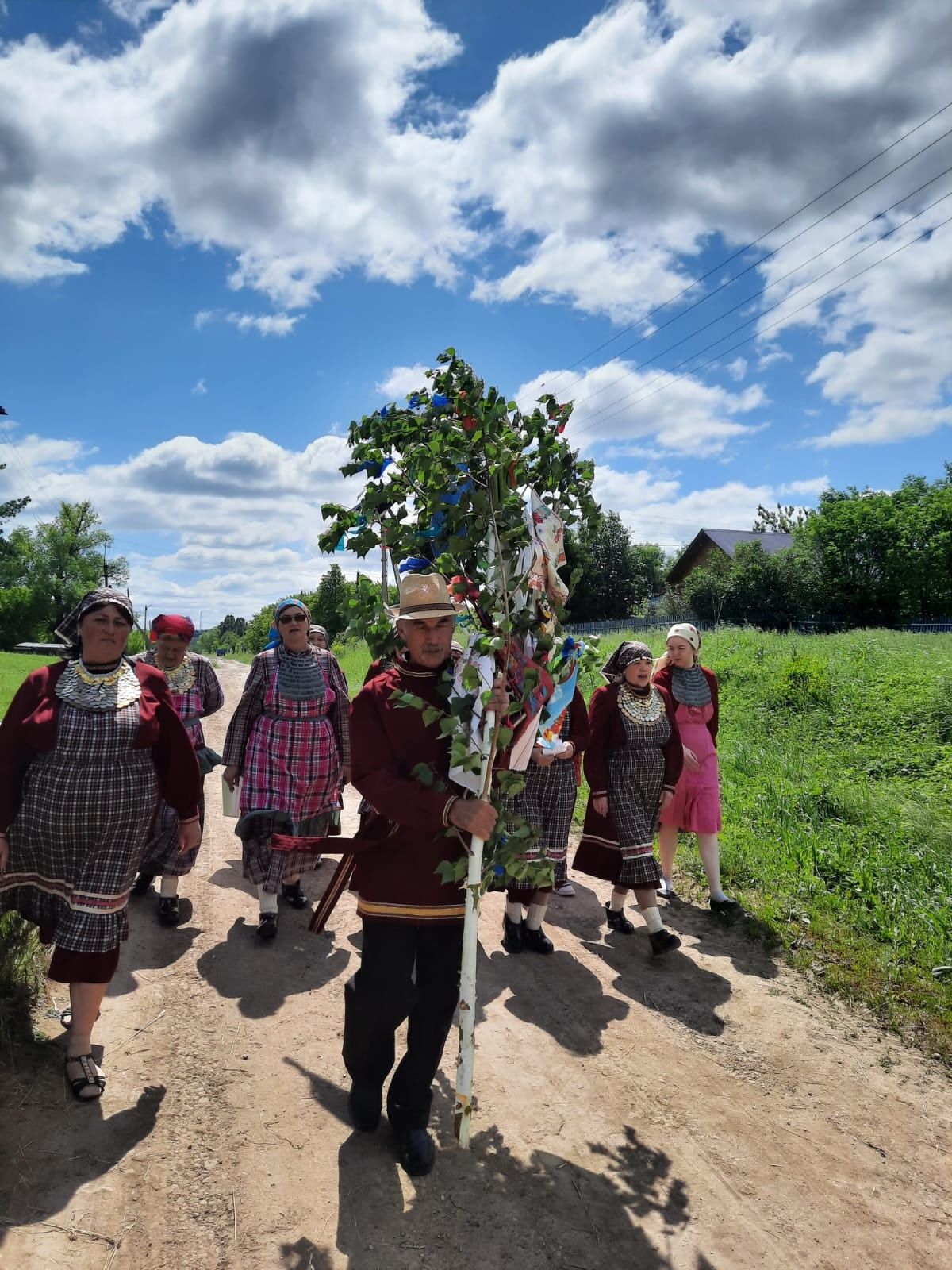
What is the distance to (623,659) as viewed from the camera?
5590 millimetres

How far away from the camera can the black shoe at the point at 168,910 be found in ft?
17.4

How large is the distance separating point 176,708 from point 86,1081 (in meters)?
2.55

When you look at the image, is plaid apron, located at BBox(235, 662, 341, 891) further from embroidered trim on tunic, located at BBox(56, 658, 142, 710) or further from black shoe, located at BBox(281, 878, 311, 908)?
embroidered trim on tunic, located at BBox(56, 658, 142, 710)

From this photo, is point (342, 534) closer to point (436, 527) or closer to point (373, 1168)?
point (436, 527)

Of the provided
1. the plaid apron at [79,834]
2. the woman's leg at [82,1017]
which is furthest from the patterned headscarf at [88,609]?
the woman's leg at [82,1017]

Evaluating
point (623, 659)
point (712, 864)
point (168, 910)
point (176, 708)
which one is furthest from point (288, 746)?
point (712, 864)

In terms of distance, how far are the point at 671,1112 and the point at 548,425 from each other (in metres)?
2.96

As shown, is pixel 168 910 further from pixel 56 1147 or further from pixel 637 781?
pixel 637 781

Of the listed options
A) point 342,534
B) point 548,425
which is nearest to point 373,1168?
point 342,534

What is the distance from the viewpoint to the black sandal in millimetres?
3293

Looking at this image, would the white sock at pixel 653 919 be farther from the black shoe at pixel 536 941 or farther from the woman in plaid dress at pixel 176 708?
the woman in plaid dress at pixel 176 708

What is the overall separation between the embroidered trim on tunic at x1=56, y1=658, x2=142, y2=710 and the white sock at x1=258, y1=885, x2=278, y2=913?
2.14m

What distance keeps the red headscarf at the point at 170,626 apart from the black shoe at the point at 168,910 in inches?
70.7

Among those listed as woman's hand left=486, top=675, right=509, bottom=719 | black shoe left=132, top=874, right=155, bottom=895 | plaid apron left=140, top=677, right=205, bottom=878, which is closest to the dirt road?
plaid apron left=140, top=677, right=205, bottom=878
